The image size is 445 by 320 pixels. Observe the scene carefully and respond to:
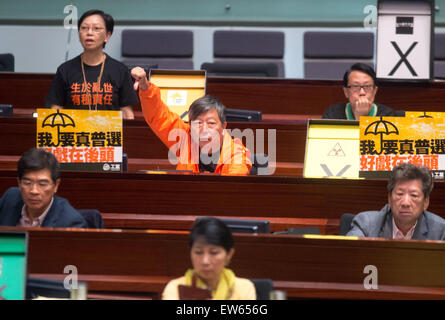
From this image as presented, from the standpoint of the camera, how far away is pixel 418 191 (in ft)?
8.93

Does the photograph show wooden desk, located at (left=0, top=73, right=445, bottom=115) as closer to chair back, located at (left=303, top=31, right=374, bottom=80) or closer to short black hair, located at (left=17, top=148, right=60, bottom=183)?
chair back, located at (left=303, top=31, right=374, bottom=80)

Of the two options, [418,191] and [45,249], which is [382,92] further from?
[45,249]

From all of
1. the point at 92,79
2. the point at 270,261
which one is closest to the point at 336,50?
the point at 92,79

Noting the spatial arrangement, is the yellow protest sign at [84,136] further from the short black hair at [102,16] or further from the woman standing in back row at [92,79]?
the short black hair at [102,16]

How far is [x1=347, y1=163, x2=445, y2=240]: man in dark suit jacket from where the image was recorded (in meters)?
2.71

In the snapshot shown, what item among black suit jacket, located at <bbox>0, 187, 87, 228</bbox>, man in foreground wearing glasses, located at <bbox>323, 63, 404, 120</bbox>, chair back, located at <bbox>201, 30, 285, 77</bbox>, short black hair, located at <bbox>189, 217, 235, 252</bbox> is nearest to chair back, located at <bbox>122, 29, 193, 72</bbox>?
chair back, located at <bbox>201, 30, 285, 77</bbox>

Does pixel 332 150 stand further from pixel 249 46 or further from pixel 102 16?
pixel 249 46

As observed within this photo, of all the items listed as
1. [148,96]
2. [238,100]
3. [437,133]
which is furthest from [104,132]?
[238,100]

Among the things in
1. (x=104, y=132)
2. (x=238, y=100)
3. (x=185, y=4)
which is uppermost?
(x=185, y=4)

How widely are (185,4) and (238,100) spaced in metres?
2.21

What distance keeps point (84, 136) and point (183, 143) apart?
19.7 inches

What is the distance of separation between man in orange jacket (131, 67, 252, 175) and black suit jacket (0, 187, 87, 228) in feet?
2.69

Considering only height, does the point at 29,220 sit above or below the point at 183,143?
below

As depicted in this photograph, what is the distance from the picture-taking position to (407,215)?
8.90 feet
